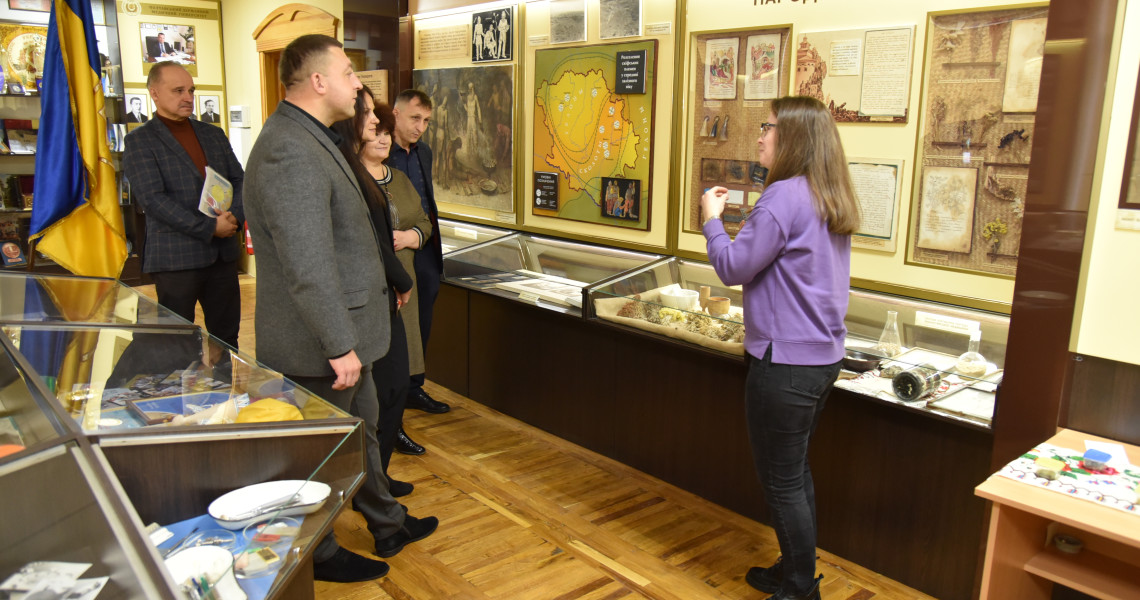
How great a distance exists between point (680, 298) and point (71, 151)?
287cm

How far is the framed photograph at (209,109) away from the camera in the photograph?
27.1ft

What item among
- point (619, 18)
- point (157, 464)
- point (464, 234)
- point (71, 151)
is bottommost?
point (157, 464)

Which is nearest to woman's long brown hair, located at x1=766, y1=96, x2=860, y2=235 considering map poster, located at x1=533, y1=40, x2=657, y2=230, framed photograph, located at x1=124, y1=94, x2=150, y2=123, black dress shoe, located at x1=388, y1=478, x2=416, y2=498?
map poster, located at x1=533, y1=40, x2=657, y2=230

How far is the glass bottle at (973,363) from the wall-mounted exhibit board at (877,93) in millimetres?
213

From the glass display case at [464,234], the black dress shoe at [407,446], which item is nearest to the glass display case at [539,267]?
the glass display case at [464,234]

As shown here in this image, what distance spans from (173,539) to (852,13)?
283cm

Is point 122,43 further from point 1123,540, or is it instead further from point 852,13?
point 1123,540

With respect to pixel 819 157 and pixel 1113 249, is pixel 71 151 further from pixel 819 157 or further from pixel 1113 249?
pixel 1113 249

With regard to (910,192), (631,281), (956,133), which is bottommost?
(631,281)

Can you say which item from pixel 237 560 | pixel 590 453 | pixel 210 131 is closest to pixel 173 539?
pixel 237 560

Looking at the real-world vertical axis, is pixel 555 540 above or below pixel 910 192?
below

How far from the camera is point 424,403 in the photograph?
455 cm

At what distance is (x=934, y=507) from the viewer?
8.97 feet

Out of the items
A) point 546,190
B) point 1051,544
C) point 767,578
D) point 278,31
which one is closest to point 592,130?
point 546,190
